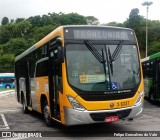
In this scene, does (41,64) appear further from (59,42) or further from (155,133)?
(155,133)

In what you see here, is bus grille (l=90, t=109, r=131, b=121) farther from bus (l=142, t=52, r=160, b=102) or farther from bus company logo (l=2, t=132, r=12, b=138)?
bus (l=142, t=52, r=160, b=102)

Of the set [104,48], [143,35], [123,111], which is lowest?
[123,111]

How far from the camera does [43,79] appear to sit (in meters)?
12.0

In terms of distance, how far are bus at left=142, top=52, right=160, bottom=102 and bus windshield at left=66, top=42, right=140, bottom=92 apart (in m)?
8.24

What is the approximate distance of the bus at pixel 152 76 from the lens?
18.1 metres

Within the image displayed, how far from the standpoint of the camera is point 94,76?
9.56 m

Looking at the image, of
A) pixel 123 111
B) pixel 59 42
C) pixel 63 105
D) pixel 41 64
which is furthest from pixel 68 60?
pixel 41 64

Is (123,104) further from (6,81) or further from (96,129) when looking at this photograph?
(6,81)

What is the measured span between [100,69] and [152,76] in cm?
1000

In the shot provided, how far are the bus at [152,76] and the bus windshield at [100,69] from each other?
27.0ft

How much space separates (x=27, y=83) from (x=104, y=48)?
6461 mm

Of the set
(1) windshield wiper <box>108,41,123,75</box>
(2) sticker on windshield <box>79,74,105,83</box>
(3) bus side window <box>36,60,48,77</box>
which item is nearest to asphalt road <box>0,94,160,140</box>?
(2) sticker on windshield <box>79,74,105,83</box>

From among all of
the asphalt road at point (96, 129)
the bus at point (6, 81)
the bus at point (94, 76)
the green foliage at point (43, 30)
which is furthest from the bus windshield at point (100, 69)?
the green foliage at point (43, 30)

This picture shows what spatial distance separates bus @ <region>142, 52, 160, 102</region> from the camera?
18.1 meters
